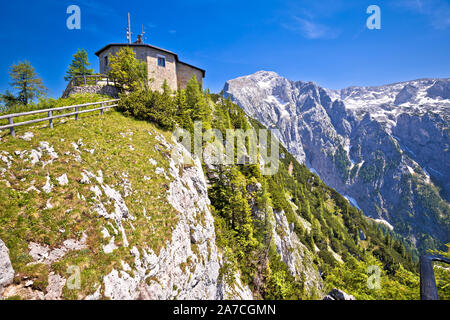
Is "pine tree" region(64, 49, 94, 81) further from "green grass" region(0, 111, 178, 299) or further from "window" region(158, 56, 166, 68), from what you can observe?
"green grass" region(0, 111, 178, 299)

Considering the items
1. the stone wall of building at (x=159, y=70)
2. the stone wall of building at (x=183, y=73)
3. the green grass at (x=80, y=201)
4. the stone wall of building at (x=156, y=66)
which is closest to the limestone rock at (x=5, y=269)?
the green grass at (x=80, y=201)

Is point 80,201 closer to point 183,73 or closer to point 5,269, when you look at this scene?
point 5,269

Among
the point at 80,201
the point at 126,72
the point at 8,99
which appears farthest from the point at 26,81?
the point at 80,201

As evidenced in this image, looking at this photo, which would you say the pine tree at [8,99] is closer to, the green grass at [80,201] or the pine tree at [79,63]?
the pine tree at [79,63]

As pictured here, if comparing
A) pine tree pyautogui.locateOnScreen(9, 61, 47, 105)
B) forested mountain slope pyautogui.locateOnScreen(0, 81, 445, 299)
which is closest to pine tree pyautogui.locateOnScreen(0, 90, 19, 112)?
pine tree pyautogui.locateOnScreen(9, 61, 47, 105)

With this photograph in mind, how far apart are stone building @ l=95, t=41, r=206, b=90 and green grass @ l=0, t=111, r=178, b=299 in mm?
20058

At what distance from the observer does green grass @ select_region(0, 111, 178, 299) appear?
8.01 meters

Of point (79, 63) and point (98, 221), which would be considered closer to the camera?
point (98, 221)

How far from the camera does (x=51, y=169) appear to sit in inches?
419

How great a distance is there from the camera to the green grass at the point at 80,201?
8008 mm

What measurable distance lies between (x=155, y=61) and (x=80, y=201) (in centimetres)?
3112

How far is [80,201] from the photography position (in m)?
10.2

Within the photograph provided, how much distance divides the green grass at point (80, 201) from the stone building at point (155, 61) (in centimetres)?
2006

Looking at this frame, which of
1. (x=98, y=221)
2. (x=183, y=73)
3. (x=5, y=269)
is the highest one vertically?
(x=183, y=73)
